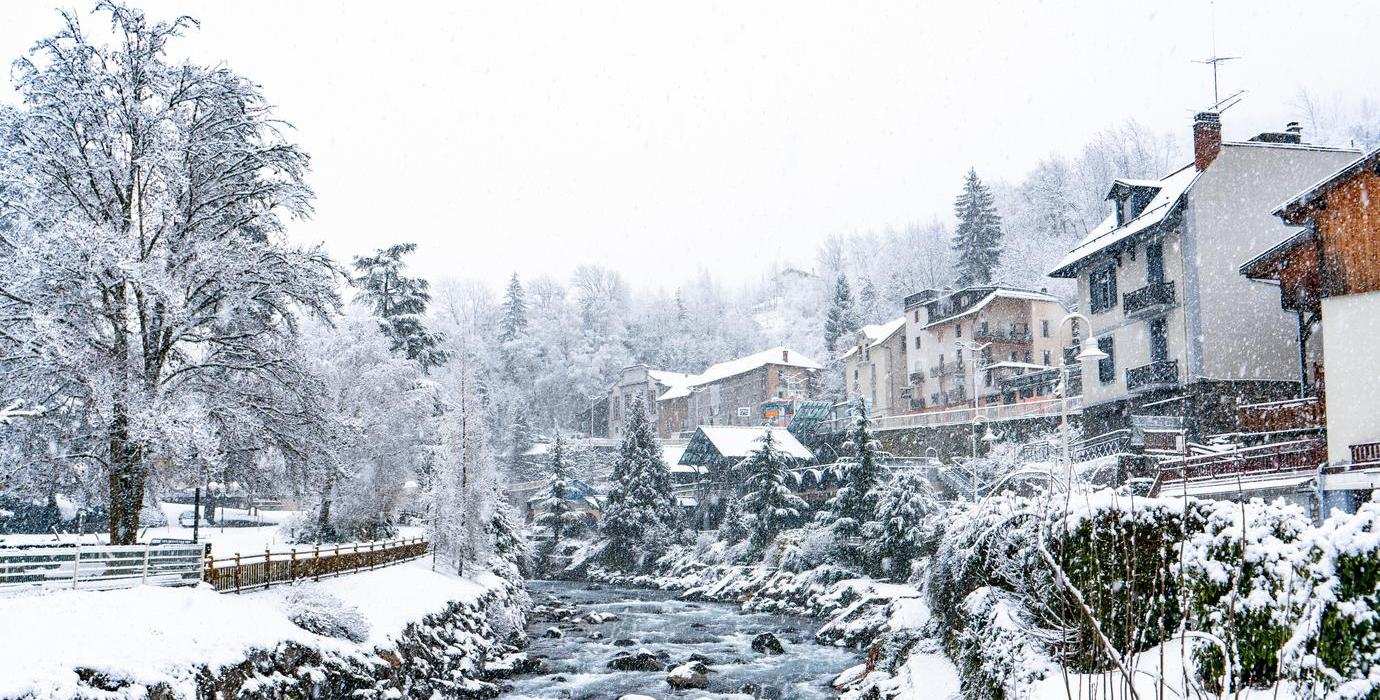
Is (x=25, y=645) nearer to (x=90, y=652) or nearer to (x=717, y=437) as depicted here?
(x=90, y=652)

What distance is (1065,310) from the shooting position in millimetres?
66750

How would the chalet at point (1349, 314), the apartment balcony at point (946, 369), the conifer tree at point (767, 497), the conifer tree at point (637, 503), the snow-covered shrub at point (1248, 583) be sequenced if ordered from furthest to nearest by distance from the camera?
the apartment balcony at point (946, 369), the conifer tree at point (637, 503), the conifer tree at point (767, 497), the chalet at point (1349, 314), the snow-covered shrub at point (1248, 583)

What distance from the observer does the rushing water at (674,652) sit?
81.9 feet

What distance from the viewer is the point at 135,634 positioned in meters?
14.9

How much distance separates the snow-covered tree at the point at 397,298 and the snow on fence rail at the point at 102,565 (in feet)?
109

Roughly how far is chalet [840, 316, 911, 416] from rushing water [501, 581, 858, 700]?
33.0 m

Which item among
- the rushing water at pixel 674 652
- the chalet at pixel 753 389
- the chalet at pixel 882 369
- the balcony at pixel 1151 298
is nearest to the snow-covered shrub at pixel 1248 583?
the rushing water at pixel 674 652

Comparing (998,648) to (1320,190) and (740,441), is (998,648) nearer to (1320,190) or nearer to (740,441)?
(1320,190)

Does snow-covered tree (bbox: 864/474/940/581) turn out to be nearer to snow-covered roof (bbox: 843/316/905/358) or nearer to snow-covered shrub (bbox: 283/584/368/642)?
snow-covered shrub (bbox: 283/584/368/642)

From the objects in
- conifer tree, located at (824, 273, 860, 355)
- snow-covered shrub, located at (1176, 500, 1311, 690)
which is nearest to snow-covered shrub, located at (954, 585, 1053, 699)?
snow-covered shrub, located at (1176, 500, 1311, 690)

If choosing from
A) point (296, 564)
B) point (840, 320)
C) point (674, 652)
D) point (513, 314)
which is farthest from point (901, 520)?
point (513, 314)

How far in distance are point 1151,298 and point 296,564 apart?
3286 cm

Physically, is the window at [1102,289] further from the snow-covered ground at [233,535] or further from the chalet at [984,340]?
the snow-covered ground at [233,535]

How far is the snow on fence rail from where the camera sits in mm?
16109
